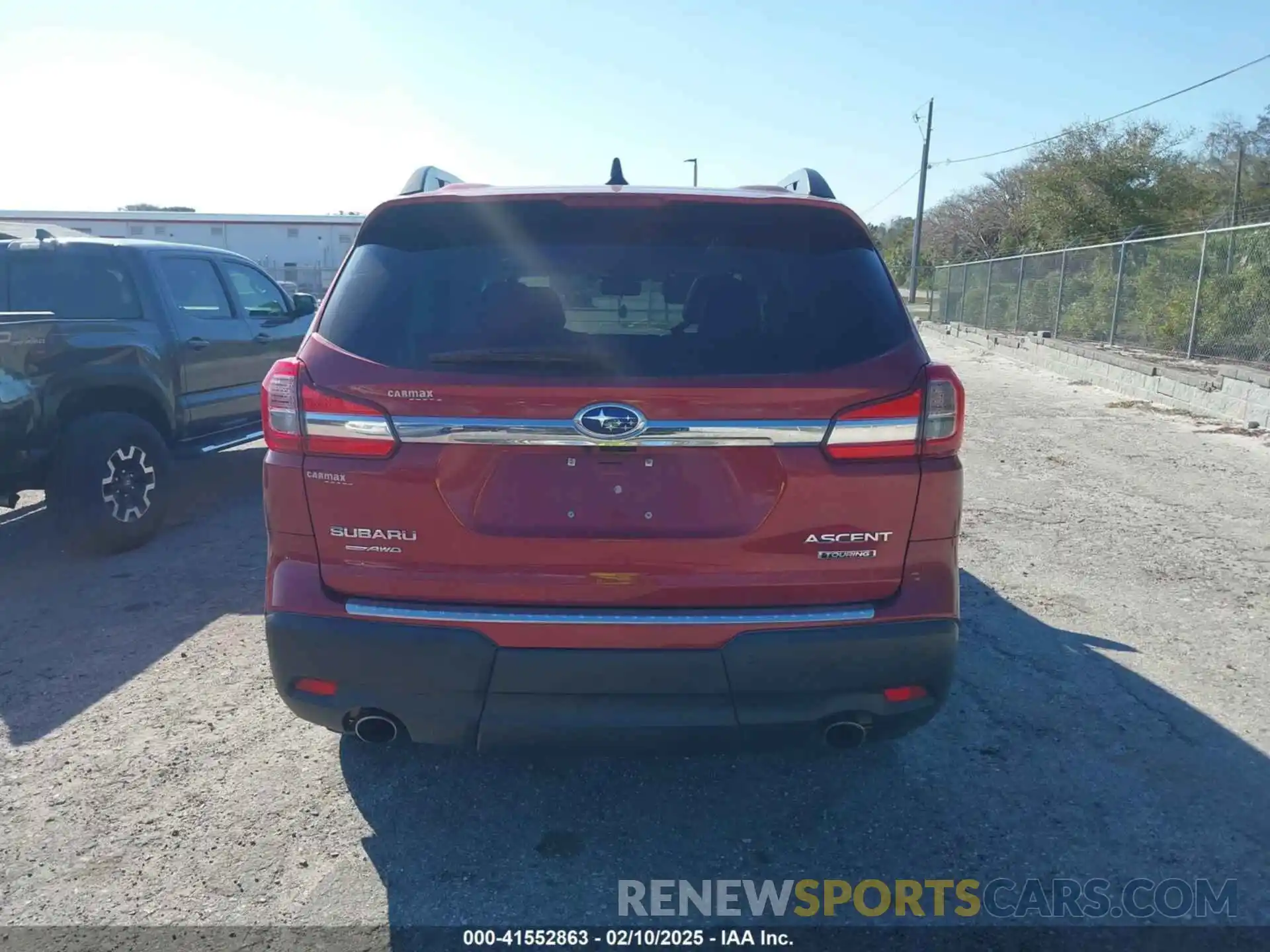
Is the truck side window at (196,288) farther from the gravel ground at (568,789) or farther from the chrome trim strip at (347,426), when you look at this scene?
the chrome trim strip at (347,426)

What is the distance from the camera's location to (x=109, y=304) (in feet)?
21.7

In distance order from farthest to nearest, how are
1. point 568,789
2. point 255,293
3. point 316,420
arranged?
1. point 255,293
2. point 568,789
3. point 316,420

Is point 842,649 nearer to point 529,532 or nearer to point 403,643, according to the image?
point 529,532

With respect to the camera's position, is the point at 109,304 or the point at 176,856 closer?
the point at 176,856

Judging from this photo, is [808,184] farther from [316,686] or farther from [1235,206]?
[1235,206]

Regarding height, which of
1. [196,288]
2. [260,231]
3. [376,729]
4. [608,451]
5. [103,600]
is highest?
[260,231]

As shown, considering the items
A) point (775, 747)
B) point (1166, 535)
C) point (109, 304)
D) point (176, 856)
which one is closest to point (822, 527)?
point (775, 747)

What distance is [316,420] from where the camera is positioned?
2578 mm

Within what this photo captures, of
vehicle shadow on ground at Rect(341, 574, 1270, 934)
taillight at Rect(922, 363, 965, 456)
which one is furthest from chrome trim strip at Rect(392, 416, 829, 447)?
vehicle shadow on ground at Rect(341, 574, 1270, 934)

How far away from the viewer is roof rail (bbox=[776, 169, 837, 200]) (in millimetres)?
3309

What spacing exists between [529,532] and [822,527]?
79cm

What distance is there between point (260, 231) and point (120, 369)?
145 feet

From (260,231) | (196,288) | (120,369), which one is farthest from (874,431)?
(260,231)

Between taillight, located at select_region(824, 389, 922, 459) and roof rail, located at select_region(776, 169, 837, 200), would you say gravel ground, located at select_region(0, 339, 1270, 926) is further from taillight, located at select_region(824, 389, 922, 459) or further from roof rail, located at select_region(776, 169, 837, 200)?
roof rail, located at select_region(776, 169, 837, 200)
